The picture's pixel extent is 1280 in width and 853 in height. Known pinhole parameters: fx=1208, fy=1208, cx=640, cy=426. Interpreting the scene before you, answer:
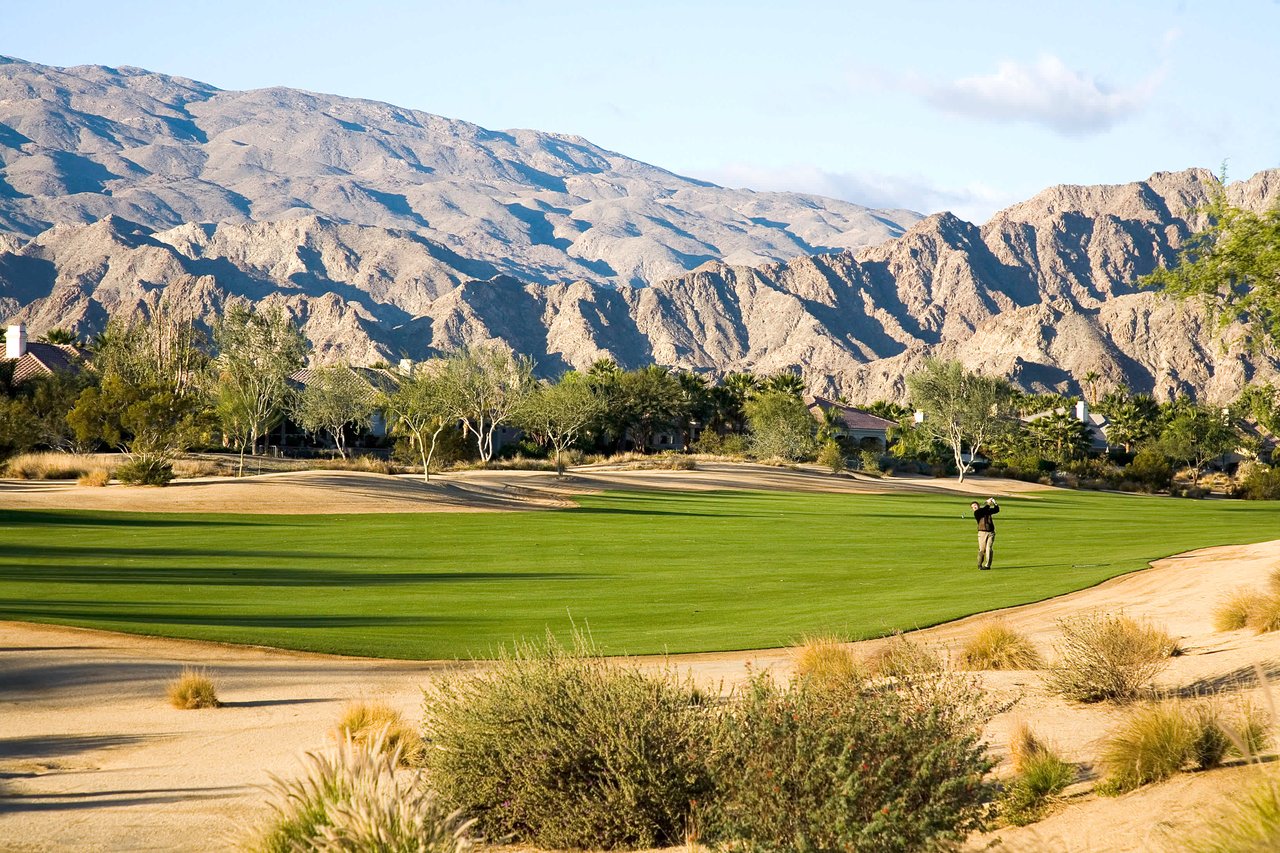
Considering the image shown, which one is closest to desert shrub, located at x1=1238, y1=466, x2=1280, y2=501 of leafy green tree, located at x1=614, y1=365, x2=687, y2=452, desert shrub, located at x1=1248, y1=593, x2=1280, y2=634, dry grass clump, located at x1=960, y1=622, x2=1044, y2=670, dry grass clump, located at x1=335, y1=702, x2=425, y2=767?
leafy green tree, located at x1=614, y1=365, x2=687, y2=452

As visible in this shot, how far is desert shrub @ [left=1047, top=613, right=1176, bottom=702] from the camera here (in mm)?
12883

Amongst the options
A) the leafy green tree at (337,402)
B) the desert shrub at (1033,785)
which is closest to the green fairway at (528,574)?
the desert shrub at (1033,785)

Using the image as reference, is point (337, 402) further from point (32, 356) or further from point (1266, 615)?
point (1266, 615)

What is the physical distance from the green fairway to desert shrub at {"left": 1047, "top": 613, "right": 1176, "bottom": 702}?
595 centimetres

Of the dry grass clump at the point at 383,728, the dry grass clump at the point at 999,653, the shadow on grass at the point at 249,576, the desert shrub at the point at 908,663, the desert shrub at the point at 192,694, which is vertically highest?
the desert shrub at the point at 908,663

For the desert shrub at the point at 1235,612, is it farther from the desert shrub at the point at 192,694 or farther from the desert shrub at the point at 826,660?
the desert shrub at the point at 192,694

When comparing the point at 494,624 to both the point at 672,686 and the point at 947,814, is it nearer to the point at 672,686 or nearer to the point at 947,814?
the point at 672,686

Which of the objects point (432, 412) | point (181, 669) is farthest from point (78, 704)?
point (432, 412)

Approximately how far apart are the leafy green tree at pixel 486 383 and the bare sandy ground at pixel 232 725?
56.9 m

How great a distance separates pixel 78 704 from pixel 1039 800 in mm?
10971

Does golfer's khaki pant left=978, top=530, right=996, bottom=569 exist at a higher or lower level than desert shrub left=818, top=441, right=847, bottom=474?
lower

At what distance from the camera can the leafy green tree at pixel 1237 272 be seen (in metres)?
15.9

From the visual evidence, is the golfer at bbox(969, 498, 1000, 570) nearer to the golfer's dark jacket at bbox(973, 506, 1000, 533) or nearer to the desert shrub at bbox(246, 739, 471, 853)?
the golfer's dark jacket at bbox(973, 506, 1000, 533)

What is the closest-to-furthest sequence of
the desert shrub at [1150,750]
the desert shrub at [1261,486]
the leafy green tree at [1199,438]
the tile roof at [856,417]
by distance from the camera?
the desert shrub at [1150,750] → the desert shrub at [1261,486] → the leafy green tree at [1199,438] → the tile roof at [856,417]
